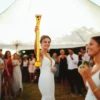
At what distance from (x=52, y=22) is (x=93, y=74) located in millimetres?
8680

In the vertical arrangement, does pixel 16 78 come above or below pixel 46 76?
below

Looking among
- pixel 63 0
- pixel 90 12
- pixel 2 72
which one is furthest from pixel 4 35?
pixel 90 12

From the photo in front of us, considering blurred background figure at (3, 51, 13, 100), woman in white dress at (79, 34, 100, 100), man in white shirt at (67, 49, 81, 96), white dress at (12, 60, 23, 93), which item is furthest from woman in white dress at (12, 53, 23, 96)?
woman in white dress at (79, 34, 100, 100)

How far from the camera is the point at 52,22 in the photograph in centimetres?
1134

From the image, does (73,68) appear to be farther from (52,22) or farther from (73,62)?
(52,22)

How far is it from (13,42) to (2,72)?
1051mm

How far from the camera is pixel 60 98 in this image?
1030 centimetres

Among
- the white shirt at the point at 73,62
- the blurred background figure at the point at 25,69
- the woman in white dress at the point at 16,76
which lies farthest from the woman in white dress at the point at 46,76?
the blurred background figure at the point at 25,69

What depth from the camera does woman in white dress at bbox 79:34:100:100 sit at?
2.59m

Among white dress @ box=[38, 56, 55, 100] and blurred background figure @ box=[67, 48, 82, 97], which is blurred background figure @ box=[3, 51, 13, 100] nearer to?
blurred background figure @ box=[67, 48, 82, 97]

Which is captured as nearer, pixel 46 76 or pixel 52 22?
pixel 46 76

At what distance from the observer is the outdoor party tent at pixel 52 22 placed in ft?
34.5

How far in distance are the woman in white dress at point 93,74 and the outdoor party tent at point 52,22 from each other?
745 cm

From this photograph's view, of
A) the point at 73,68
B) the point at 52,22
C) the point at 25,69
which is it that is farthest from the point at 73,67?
the point at 25,69
